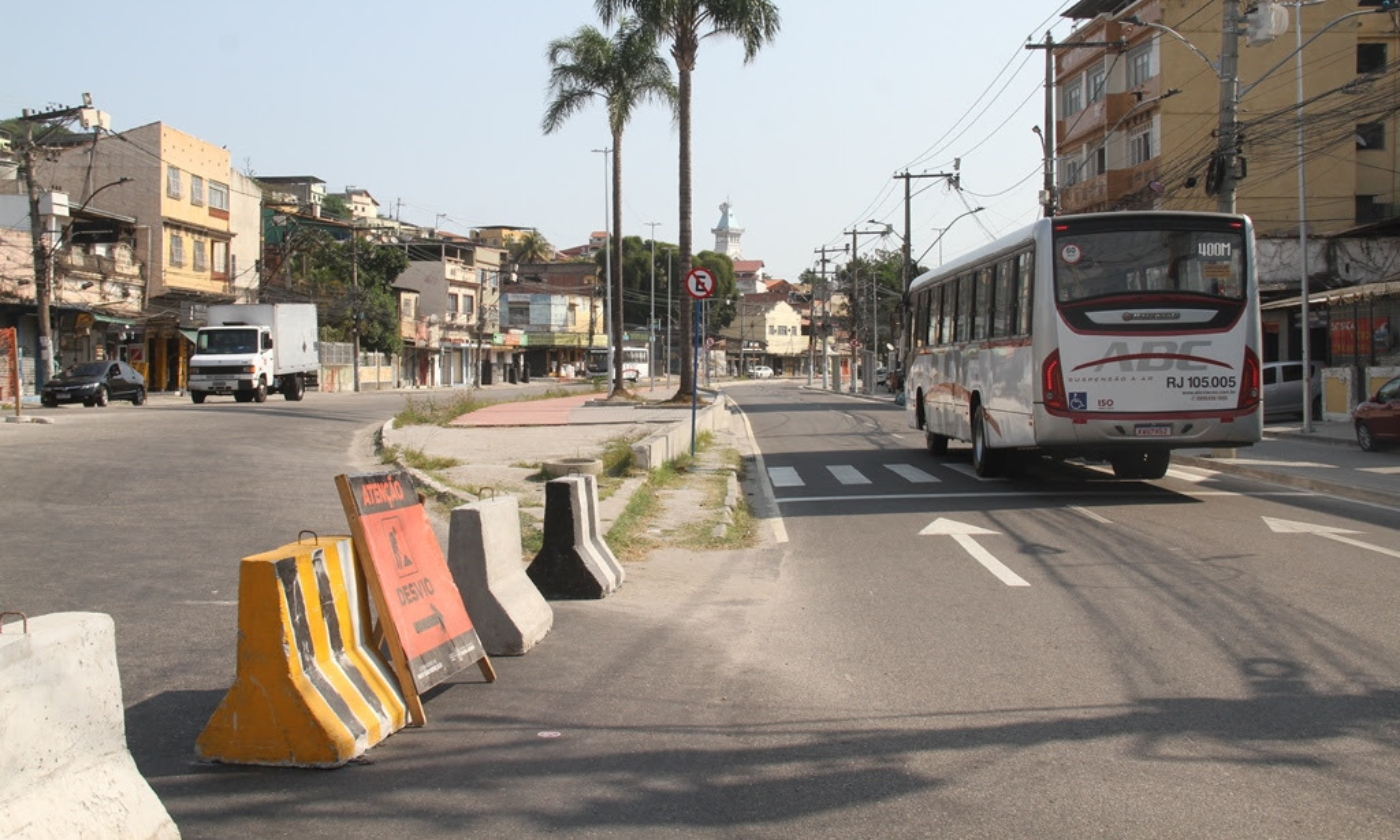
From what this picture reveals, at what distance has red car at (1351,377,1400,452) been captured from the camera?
21812 mm

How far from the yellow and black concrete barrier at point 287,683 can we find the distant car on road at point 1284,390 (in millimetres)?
30927

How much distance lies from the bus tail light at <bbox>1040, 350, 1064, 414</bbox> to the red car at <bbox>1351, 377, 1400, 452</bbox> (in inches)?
417

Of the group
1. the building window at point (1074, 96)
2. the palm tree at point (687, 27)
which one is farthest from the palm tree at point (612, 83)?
the building window at point (1074, 96)

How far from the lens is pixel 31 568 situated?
979 cm

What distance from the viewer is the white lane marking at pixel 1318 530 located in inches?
436

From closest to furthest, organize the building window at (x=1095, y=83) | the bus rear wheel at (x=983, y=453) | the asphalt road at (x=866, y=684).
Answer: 1. the asphalt road at (x=866, y=684)
2. the bus rear wheel at (x=983, y=453)
3. the building window at (x=1095, y=83)

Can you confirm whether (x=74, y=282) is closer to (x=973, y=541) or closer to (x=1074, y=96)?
(x=1074, y=96)

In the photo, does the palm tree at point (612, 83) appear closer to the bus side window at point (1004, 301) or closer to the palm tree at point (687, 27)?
the palm tree at point (687, 27)

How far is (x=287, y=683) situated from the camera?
5.20 m

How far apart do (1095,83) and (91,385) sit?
3754 cm

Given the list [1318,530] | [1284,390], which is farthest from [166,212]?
[1318,530]

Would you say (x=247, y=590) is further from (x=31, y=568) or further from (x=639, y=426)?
(x=639, y=426)

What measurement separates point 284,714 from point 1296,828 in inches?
156

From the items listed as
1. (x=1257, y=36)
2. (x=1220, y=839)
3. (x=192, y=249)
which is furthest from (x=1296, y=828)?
(x=192, y=249)
